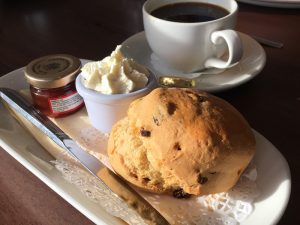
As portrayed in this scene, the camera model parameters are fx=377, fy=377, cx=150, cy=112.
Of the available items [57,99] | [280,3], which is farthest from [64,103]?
[280,3]

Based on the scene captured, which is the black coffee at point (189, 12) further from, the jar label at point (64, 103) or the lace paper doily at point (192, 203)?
the lace paper doily at point (192, 203)

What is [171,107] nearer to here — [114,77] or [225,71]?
[114,77]

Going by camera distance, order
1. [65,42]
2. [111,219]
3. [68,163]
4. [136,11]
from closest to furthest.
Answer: [111,219], [68,163], [65,42], [136,11]

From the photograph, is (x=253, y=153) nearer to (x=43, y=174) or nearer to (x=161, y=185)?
(x=161, y=185)

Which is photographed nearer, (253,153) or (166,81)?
(253,153)

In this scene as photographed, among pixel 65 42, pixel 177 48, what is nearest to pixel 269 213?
pixel 177 48

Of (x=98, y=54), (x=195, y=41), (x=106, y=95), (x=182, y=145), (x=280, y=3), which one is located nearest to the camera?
(x=182, y=145)
